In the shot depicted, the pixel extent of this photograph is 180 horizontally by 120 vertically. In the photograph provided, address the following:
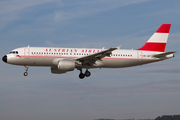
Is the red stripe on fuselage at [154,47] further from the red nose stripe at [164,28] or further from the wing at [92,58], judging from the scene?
the wing at [92,58]

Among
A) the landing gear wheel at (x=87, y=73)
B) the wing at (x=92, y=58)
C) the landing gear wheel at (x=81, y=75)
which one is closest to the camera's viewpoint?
the wing at (x=92, y=58)

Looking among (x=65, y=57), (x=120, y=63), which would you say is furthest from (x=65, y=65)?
(x=120, y=63)

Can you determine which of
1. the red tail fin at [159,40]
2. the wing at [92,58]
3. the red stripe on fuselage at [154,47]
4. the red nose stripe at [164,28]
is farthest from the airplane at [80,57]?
the red nose stripe at [164,28]

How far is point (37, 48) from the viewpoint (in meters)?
43.6

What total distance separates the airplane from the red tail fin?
0.67 meters

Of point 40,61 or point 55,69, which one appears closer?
point 40,61

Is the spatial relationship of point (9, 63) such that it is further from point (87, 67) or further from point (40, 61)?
point (87, 67)

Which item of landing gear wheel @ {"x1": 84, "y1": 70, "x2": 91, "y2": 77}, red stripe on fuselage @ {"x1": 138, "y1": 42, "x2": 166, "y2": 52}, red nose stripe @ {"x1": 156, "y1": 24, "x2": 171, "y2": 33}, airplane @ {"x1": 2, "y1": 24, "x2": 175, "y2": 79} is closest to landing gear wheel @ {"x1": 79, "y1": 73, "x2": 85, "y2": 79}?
airplane @ {"x1": 2, "y1": 24, "x2": 175, "y2": 79}

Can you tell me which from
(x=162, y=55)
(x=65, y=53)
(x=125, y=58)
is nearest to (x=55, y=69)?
(x=65, y=53)

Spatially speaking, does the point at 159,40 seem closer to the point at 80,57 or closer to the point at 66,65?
the point at 80,57

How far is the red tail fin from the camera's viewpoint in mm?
49469

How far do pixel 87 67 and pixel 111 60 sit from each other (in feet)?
13.2

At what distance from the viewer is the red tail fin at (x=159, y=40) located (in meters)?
49.5

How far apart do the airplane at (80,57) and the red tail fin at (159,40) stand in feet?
2.19
